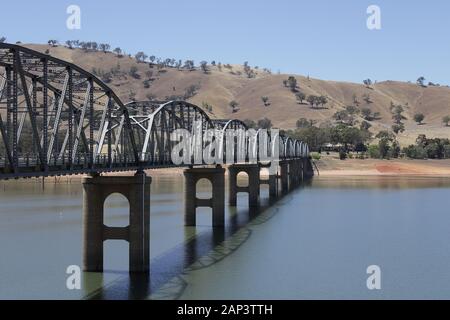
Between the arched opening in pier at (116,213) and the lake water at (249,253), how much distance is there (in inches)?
5.5

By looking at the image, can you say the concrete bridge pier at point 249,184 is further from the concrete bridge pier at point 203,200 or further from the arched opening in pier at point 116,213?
the concrete bridge pier at point 203,200

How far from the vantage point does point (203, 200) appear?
236ft

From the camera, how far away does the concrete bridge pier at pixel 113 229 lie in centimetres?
4438

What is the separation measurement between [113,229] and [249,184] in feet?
180

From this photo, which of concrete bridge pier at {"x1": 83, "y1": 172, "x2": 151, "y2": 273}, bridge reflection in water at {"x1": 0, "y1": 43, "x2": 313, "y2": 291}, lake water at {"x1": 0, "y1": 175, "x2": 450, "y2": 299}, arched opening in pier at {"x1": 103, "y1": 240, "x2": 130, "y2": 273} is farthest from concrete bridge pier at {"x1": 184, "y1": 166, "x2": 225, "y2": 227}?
concrete bridge pier at {"x1": 83, "y1": 172, "x2": 151, "y2": 273}

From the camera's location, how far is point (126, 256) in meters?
51.8

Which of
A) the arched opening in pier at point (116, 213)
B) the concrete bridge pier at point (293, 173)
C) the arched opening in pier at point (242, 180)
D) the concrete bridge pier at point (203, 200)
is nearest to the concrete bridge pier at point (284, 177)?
the concrete bridge pier at point (293, 173)

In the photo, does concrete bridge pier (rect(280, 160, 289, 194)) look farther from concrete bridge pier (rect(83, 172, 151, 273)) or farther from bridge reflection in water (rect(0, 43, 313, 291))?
concrete bridge pier (rect(83, 172, 151, 273))

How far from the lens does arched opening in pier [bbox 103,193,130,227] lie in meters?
70.6

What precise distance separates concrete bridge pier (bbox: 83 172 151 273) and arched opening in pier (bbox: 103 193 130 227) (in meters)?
23.5

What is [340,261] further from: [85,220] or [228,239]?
[85,220]

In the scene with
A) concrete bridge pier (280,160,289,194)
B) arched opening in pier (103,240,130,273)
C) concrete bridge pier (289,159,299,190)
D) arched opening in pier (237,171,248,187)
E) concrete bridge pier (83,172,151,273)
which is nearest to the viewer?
concrete bridge pier (83,172,151,273)

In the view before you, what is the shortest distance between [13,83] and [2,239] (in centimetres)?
3053
